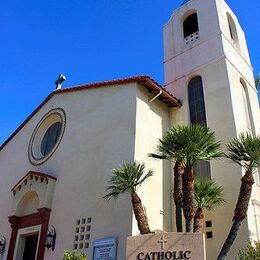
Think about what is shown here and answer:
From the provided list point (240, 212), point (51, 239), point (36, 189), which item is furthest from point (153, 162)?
point (36, 189)

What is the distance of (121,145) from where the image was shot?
14.3m

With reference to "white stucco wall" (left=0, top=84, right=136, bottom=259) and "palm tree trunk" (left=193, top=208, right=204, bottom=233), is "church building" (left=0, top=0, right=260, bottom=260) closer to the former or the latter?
"white stucco wall" (left=0, top=84, right=136, bottom=259)

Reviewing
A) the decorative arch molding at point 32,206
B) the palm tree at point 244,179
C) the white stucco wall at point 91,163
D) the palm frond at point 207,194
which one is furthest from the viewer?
the decorative arch molding at point 32,206

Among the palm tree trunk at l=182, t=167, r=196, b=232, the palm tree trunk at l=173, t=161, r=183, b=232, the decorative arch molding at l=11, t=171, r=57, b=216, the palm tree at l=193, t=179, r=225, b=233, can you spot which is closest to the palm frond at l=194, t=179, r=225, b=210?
the palm tree at l=193, t=179, r=225, b=233

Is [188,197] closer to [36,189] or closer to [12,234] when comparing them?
[36,189]

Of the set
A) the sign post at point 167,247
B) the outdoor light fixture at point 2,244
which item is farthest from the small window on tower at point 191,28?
the outdoor light fixture at point 2,244

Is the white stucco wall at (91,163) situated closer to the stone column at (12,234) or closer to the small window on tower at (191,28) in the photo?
the stone column at (12,234)

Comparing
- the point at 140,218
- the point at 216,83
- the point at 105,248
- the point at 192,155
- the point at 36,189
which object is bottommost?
the point at 105,248

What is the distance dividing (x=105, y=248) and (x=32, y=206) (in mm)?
5811

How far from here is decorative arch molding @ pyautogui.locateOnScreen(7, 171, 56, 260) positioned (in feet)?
50.3

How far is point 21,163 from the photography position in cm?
1923

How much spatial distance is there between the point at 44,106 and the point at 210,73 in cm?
941

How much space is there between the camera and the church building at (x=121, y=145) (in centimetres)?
1345

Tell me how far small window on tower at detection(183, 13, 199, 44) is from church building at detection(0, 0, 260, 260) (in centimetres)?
8
